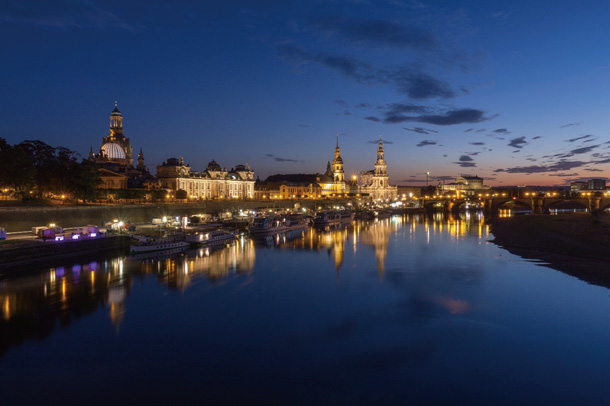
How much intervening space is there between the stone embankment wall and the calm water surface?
1932cm

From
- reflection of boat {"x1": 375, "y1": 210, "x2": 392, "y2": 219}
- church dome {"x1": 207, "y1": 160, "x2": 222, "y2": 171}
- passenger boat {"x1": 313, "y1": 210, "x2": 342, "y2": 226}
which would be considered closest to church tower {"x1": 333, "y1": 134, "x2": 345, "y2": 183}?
reflection of boat {"x1": 375, "y1": 210, "x2": 392, "y2": 219}

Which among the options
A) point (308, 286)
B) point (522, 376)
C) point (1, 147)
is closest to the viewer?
point (522, 376)

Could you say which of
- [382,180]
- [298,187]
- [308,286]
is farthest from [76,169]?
A: [382,180]

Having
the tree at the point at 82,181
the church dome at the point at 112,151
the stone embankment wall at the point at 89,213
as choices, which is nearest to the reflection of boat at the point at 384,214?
the stone embankment wall at the point at 89,213

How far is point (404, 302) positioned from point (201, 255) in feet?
73.3

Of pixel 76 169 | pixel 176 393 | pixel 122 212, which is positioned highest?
pixel 76 169

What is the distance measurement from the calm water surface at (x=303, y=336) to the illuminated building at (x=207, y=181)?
77.7 m

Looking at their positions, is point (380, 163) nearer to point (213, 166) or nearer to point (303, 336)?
point (213, 166)

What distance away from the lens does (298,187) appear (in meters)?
156

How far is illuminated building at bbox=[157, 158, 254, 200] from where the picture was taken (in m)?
106

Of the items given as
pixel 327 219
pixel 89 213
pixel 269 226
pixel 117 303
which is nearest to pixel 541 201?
pixel 327 219

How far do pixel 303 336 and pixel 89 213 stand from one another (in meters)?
46.8

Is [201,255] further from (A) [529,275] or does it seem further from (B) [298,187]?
(B) [298,187]

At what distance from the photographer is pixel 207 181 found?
115 m
